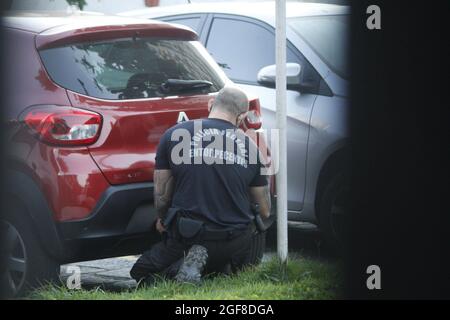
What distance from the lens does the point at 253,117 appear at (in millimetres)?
6301

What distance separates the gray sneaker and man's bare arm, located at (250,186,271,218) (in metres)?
0.44

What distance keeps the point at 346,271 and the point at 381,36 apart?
3.63ft

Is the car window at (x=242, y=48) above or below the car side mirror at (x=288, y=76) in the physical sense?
above

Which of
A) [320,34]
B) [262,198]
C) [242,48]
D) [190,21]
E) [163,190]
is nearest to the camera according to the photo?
[163,190]

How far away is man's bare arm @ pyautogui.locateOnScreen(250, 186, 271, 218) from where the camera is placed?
586cm

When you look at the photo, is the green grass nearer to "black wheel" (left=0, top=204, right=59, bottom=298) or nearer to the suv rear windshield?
"black wheel" (left=0, top=204, right=59, bottom=298)

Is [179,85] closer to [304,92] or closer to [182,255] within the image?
[182,255]

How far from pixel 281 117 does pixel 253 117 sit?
639mm

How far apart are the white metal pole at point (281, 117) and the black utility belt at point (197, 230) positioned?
312mm

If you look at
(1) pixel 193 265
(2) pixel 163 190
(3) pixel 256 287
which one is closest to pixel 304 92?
(2) pixel 163 190

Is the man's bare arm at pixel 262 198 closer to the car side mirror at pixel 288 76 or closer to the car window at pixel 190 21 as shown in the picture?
the car side mirror at pixel 288 76

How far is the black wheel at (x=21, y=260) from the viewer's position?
549 centimetres

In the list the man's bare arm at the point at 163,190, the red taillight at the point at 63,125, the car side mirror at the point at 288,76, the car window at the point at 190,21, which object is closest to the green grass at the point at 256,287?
the man's bare arm at the point at 163,190
